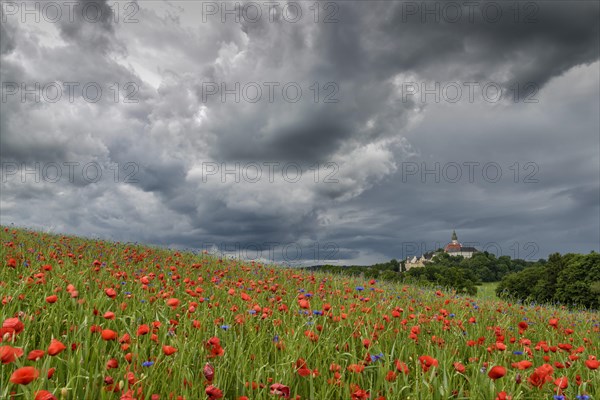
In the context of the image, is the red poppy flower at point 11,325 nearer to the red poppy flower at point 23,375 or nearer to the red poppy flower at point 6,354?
the red poppy flower at point 6,354

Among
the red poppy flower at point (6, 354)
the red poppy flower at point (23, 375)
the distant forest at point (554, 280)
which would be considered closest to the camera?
the red poppy flower at point (23, 375)

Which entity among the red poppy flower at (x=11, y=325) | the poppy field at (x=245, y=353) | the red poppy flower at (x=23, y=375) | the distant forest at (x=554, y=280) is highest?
the red poppy flower at (x=11, y=325)

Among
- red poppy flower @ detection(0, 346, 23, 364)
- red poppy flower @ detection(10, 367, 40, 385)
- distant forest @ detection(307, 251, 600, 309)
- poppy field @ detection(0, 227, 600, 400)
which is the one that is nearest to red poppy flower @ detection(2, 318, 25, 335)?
poppy field @ detection(0, 227, 600, 400)

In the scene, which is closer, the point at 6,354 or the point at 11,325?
the point at 6,354

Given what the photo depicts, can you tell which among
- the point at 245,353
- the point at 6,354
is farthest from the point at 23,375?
the point at 245,353

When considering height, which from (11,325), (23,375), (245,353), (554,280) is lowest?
(554,280)

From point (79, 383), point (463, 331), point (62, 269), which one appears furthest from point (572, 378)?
point (62, 269)

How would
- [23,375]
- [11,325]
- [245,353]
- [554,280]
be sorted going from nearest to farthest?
[23,375] < [11,325] < [245,353] < [554,280]

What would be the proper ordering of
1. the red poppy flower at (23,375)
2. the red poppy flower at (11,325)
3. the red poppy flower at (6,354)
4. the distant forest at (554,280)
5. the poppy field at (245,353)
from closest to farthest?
1. the red poppy flower at (23,375)
2. the red poppy flower at (6,354)
3. the red poppy flower at (11,325)
4. the poppy field at (245,353)
5. the distant forest at (554,280)

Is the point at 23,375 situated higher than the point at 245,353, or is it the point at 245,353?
the point at 23,375

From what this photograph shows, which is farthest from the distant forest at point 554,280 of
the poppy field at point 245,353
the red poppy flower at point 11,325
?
the red poppy flower at point 11,325

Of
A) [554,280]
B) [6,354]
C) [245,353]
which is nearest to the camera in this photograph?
[6,354]

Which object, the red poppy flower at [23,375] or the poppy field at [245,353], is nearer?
the red poppy flower at [23,375]

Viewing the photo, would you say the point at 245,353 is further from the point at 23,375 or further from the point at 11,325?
the point at 23,375
